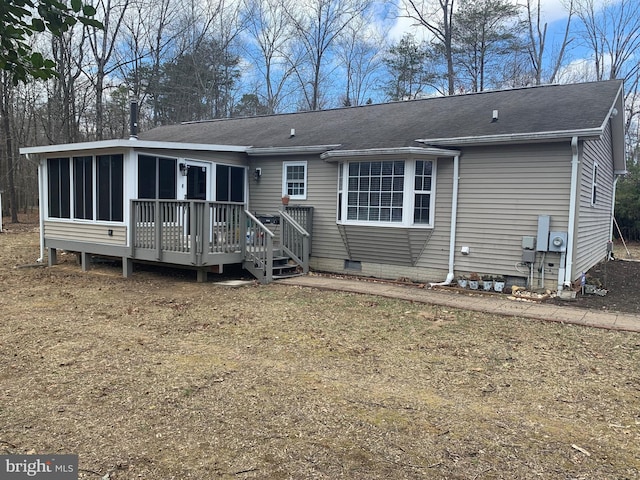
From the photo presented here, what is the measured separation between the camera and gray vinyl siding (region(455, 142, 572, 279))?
7.84 metres

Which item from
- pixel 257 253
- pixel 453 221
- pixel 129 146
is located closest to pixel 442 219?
pixel 453 221

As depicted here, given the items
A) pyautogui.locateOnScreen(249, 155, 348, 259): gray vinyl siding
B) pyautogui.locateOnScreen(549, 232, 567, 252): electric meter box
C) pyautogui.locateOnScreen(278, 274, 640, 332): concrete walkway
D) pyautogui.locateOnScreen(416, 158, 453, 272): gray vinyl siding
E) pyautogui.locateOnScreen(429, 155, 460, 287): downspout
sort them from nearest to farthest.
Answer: pyautogui.locateOnScreen(278, 274, 640, 332): concrete walkway < pyautogui.locateOnScreen(549, 232, 567, 252): electric meter box < pyautogui.locateOnScreen(429, 155, 460, 287): downspout < pyautogui.locateOnScreen(416, 158, 453, 272): gray vinyl siding < pyautogui.locateOnScreen(249, 155, 348, 259): gray vinyl siding

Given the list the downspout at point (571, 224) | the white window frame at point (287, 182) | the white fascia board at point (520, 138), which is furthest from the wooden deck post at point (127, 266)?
the downspout at point (571, 224)

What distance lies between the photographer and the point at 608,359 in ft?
15.5

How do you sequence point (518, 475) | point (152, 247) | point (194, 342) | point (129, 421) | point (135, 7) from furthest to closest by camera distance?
point (135, 7), point (152, 247), point (194, 342), point (129, 421), point (518, 475)

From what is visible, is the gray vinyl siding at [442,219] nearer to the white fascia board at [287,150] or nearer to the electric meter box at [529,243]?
the electric meter box at [529,243]

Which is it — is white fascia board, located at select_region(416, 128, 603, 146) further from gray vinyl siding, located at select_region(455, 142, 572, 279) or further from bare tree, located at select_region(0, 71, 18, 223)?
bare tree, located at select_region(0, 71, 18, 223)

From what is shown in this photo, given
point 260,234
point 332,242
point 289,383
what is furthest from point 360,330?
point 332,242

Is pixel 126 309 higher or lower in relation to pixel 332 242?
lower

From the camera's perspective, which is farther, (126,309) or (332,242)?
(332,242)

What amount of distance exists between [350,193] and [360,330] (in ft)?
14.2

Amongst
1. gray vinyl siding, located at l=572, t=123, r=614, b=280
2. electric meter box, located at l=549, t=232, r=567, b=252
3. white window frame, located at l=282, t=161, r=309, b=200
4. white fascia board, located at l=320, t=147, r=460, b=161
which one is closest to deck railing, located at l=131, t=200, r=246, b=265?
white window frame, located at l=282, t=161, r=309, b=200

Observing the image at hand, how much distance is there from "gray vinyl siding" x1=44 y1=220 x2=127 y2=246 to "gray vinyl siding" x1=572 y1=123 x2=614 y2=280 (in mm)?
8669

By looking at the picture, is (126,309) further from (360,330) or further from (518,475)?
(518,475)
